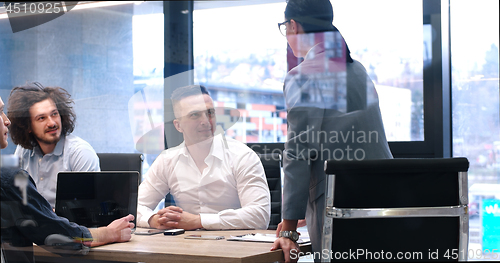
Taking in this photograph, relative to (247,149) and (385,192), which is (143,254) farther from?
(247,149)

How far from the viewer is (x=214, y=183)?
2.09 metres

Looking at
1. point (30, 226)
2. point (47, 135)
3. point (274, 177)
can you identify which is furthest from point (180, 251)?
point (47, 135)

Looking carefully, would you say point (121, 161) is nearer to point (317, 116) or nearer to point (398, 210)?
point (317, 116)

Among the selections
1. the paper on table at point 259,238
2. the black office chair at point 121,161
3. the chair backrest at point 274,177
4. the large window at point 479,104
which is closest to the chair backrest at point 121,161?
the black office chair at point 121,161

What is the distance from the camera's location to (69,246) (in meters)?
1.46

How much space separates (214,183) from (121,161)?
1.55 ft

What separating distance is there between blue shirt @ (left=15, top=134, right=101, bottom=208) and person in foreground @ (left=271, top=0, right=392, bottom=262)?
96 cm

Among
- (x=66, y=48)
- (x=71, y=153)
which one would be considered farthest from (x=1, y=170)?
(x=66, y=48)

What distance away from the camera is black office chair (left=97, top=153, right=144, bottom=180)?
6.99 feet

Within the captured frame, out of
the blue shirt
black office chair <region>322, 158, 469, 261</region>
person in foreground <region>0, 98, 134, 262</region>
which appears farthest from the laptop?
black office chair <region>322, 158, 469, 261</region>

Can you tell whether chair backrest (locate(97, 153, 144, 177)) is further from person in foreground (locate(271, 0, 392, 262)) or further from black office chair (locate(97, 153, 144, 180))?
person in foreground (locate(271, 0, 392, 262))

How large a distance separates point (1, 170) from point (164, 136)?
1.23 meters

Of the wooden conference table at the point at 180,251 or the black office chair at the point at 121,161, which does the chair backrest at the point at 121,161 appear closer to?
the black office chair at the point at 121,161

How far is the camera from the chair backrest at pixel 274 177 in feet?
6.72
